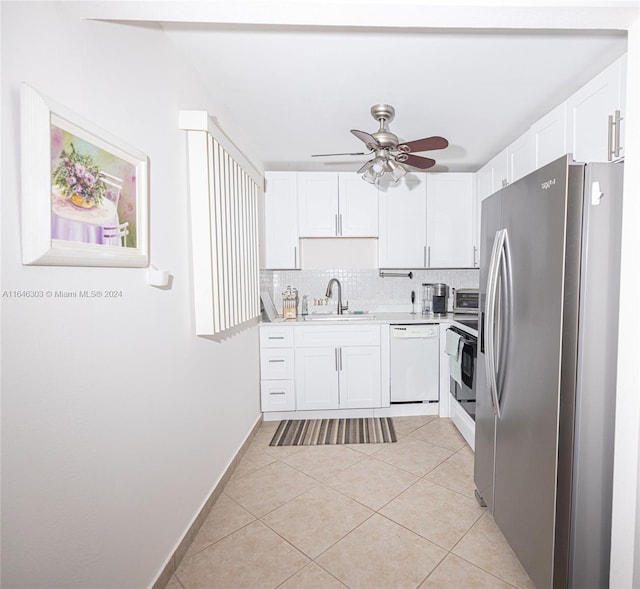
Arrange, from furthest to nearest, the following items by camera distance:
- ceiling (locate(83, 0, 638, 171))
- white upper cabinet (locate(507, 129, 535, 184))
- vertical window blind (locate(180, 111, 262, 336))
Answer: white upper cabinet (locate(507, 129, 535, 184)) → vertical window blind (locate(180, 111, 262, 336)) → ceiling (locate(83, 0, 638, 171))

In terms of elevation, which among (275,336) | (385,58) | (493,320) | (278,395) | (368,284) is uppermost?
(385,58)

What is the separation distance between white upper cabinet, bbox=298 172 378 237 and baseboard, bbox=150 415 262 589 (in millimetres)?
2125

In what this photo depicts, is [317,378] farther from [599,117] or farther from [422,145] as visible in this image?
[599,117]

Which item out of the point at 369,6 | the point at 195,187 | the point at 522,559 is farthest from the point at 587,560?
the point at 195,187

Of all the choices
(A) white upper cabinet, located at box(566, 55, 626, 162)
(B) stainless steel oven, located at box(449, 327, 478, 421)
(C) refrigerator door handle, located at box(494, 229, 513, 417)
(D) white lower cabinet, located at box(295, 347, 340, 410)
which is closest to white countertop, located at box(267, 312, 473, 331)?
(D) white lower cabinet, located at box(295, 347, 340, 410)

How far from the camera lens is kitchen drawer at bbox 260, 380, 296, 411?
3.09m

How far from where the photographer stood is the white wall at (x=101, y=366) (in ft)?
2.68

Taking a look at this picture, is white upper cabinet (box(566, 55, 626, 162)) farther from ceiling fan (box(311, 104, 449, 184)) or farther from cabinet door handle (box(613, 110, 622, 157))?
ceiling fan (box(311, 104, 449, 184))

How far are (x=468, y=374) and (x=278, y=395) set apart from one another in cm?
167

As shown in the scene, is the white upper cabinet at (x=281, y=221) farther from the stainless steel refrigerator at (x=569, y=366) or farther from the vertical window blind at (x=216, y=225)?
the stainless steel refrigerator at (x=569, y=366)

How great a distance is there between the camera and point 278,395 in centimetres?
310

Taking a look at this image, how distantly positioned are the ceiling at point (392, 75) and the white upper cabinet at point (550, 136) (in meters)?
0.12

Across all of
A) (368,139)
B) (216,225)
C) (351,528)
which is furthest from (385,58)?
(351,528)

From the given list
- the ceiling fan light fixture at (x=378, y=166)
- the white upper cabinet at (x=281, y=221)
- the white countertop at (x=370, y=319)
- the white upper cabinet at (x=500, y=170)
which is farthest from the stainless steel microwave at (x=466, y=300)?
the ceiling fan light fixture at (x=378, y=166)
